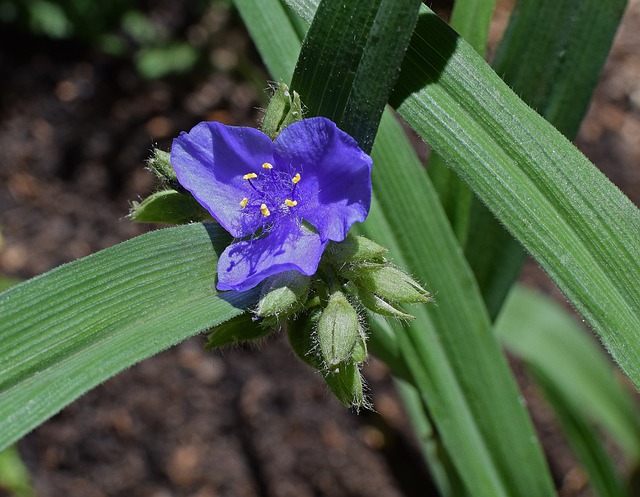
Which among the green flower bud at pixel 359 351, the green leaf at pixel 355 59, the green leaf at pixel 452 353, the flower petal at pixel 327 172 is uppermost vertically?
the green leaf at pixel 355 59

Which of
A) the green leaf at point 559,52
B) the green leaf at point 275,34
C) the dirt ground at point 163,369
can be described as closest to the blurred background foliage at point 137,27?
the dirt ground at point 163,369

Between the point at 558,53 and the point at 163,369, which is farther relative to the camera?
the point at 163,369

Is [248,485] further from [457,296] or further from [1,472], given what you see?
[457,296]

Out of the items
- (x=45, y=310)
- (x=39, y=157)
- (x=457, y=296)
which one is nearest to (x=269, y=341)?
(x=39, y=157)

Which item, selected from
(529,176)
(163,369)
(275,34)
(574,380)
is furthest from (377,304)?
(163,369)

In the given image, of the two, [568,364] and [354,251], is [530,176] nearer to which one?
[354,251]

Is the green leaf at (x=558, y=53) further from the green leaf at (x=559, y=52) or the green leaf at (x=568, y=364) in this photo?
Answer: the green leaf at (x=568, y=364)

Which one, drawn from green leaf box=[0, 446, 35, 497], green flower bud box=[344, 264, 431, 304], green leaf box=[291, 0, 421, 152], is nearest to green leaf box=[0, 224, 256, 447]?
green flower bud box=[344, 264, 431, 304]

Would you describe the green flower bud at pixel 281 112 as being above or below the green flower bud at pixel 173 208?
above
